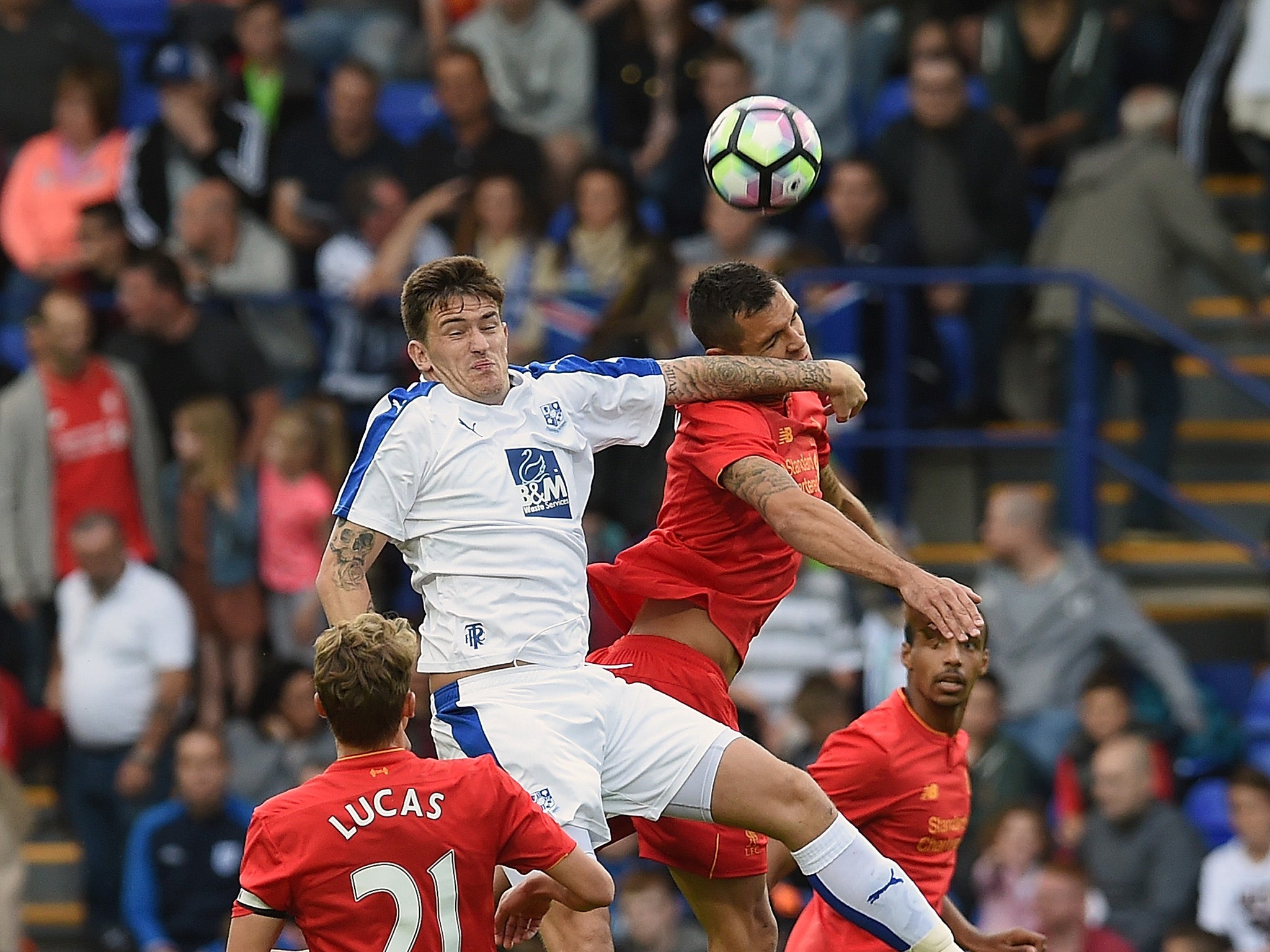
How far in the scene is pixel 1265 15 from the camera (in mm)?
11961

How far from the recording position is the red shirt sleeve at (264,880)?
16.9ft

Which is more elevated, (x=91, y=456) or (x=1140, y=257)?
(x=1140, y=257)

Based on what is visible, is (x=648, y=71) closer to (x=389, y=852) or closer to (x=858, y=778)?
(x=858, y=778)

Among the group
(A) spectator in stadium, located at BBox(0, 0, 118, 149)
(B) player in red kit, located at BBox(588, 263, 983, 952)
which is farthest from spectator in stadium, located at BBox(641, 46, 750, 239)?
(B) player in red kit, located at BBox(588, 263, 983, 952)

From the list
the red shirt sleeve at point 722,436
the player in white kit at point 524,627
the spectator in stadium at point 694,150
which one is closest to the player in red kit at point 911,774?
the player in white kit at point 524,627

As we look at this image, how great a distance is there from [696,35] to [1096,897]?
5.57 metres

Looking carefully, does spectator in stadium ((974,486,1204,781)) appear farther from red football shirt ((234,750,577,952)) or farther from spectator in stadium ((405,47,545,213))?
red football shirt ((234,750,577,952))

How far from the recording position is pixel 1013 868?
9.88 m

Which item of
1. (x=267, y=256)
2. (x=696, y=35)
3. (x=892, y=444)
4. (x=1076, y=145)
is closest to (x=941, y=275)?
(x=892, y=444)

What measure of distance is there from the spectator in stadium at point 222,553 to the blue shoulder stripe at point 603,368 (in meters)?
5.20

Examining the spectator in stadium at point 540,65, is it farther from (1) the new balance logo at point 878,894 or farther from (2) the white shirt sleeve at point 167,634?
(1) the new balance logo at point 878,894

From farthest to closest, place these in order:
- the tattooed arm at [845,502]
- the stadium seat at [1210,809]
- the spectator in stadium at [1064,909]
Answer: the stadium seat at [1210,809], the spectator in stadium at [1064,909], the tattooed arm at [845,502]

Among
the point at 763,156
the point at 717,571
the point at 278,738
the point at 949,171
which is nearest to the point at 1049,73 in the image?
the point at 949,171

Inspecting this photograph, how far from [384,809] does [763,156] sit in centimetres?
272
